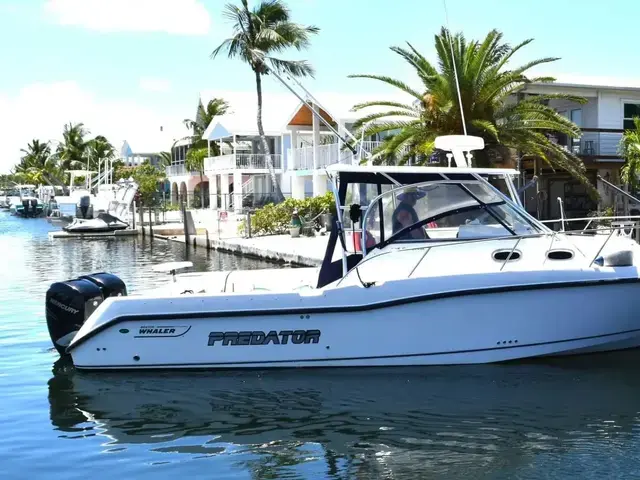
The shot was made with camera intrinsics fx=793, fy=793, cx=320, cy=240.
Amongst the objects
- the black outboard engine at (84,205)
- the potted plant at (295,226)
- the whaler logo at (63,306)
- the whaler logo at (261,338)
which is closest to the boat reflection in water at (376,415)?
the whaler logo at (261,338)

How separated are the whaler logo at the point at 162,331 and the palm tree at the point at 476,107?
11702 mm

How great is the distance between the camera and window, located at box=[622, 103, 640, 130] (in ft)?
94.5

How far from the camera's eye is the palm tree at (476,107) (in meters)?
20.2

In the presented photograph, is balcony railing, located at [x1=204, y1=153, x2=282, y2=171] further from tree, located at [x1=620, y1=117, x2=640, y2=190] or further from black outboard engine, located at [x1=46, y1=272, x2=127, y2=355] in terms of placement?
black outboard engine, located at [x1=46, y1=272, x2=127, y2=355]

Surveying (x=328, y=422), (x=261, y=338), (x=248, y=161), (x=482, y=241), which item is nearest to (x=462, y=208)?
(x=482, y=241)

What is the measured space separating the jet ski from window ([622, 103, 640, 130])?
23362 mm

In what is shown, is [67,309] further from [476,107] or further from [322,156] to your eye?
[322,156]

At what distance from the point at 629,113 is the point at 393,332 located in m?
23.2

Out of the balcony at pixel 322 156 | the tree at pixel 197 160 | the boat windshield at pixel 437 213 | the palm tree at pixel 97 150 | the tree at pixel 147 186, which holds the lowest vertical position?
the boat windshield at pixel 437 213

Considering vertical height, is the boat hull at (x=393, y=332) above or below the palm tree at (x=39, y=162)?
below

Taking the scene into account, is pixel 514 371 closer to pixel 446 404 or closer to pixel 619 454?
pixel 446 404

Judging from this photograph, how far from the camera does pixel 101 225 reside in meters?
38.6

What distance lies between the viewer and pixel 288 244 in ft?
81.1

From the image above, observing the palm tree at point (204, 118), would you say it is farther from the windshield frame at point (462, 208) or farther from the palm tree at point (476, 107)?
the windshield frame at point (462, 208)
